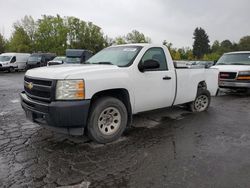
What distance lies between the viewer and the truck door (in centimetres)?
484

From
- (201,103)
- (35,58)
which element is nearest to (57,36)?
(35,58)

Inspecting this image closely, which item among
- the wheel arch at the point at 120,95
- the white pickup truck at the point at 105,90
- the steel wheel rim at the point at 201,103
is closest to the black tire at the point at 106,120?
the white pickup truck at the point at 105,90

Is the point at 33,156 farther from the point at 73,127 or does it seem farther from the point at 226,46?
the point at 226,46

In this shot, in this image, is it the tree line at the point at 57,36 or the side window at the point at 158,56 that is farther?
the tree line at the point at 57,36

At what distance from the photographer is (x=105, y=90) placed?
4297mm

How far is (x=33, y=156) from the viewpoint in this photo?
12.6 ft

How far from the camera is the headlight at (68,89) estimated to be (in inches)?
152

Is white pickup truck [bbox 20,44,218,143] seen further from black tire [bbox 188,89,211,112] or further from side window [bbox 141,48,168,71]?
black tire [bbox 188,89,211,112]

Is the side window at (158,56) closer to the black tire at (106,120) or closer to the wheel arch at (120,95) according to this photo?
the wheel arch at (120,95)

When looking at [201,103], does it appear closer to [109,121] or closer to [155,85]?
[155,85]

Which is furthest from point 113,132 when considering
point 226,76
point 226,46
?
point 226,46

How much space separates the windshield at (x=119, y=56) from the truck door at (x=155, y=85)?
0.25 metres

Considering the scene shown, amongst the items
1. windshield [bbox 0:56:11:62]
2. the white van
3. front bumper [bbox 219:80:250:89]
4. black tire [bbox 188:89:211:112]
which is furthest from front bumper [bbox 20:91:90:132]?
windshield [bbox 0:56:11:62]

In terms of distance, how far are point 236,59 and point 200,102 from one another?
4.88 m
